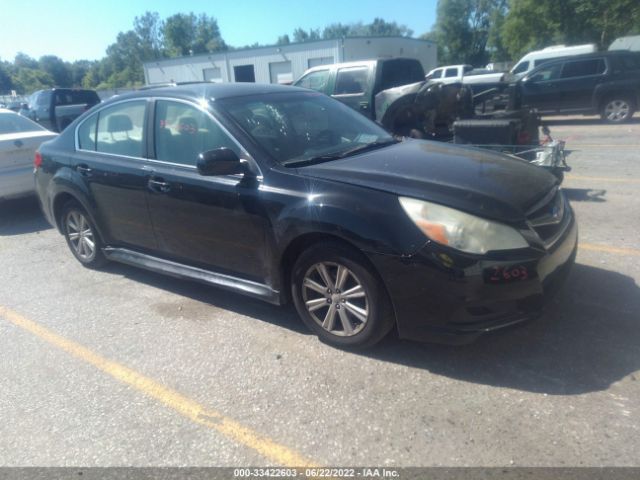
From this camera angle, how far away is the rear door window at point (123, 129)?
4.36 meters

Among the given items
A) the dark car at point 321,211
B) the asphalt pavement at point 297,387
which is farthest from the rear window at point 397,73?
the asphalt pavement at point 297,387

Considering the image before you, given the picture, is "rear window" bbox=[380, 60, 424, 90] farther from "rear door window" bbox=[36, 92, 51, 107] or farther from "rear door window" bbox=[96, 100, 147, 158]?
"rear door window" bbox=[36, 92, 51, 107]

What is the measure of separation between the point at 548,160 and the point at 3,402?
556cm

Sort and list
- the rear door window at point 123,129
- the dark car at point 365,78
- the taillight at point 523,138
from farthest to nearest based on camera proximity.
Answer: the dark car at point 365,78 → the taillight at point 523,138 → the rear door window at point 123,129

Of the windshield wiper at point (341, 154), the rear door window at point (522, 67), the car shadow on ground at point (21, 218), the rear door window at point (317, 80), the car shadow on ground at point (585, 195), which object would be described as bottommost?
the car shadow on ground at point (21, 218)

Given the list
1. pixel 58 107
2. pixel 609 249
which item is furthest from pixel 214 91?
pixel 58 107

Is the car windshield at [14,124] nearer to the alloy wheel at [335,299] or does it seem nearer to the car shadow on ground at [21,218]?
the car shadow on ground at [21,218]

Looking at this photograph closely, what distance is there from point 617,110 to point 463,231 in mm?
13585

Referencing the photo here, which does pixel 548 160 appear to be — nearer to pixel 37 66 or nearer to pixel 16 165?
pixel 16 165

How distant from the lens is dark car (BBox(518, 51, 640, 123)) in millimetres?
13680

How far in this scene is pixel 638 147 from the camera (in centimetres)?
991

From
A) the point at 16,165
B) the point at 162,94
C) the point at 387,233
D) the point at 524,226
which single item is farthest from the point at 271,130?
the point at 16,165

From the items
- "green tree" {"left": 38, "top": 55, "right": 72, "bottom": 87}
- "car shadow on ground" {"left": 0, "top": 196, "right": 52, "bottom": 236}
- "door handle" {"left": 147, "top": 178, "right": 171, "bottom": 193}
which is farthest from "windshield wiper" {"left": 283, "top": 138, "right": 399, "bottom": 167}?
"green tree" {"left": 38, "top": 55, "right": 72, "bottom": 87}

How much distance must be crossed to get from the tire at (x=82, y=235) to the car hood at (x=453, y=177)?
8.75ft
